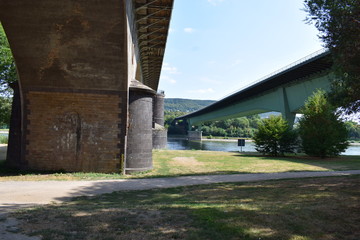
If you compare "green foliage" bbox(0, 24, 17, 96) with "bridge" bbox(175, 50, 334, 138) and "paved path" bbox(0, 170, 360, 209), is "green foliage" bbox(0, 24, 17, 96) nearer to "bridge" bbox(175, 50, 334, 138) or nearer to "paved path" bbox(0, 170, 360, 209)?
"paved path" bbox(0, 170, 360, 209)

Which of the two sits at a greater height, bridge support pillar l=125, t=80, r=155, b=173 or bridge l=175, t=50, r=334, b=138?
bridge l=175, t=50, r=334, b=138

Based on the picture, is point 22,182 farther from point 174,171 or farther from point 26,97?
point 174,171

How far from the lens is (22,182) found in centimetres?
1070

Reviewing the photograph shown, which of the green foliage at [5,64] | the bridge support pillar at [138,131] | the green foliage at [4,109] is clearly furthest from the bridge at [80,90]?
the green foliage at [4,109]

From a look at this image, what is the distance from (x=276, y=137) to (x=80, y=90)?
17.8 metres

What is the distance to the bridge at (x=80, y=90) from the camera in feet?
36.8

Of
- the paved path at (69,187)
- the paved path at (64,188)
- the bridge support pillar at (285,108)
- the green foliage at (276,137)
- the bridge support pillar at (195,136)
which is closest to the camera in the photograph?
the paved path at (64,188)

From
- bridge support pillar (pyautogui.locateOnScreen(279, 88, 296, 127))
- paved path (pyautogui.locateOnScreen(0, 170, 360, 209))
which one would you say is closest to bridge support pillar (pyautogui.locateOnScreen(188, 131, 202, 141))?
bridge support pillar (pyautogui.locateOnScreen(279, 88, 296, 127))

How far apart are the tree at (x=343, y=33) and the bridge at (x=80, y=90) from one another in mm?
7014

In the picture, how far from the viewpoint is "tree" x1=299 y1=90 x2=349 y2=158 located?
73.4ft

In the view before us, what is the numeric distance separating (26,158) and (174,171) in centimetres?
732

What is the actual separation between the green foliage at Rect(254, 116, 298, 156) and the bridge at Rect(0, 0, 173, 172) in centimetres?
1374

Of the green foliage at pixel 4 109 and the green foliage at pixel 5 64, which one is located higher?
the green foliage at pixel 5 64

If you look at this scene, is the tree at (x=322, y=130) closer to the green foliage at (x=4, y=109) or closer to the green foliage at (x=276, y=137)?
the green foliage at (x=276, y=137)
